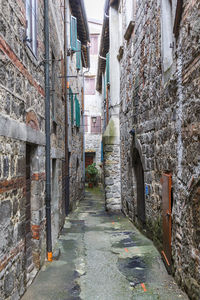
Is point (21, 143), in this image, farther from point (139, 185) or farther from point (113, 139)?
point (113, 139)

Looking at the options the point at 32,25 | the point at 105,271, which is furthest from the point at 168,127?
the point at 32,25

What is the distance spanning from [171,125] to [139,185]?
10.5 feet

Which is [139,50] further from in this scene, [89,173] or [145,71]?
[89,173]

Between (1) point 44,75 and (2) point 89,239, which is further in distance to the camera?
(2) point 89,239

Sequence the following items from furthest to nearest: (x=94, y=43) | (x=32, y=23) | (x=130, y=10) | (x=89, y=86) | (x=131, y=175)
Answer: (x=94, y=43), (x=89, y=86), (x=130, y=10), (x=131, y=175), (x=32, y=23)

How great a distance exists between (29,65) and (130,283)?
10.5 ft

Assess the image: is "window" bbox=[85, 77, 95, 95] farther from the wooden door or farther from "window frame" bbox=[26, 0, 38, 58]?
the wooden door

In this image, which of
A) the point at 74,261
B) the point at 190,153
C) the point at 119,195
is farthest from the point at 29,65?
the point at 119,195

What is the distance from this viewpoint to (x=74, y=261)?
15.9 ft

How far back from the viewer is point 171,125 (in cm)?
410

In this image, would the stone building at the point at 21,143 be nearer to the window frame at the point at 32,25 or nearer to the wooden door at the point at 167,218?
the window frame at the point at 32,25

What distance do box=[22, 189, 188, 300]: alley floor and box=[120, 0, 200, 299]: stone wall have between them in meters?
0.30

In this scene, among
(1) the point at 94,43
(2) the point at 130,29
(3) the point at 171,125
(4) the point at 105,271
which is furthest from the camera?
(1) the point at 94,43

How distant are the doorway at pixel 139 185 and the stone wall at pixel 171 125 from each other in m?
0.12
